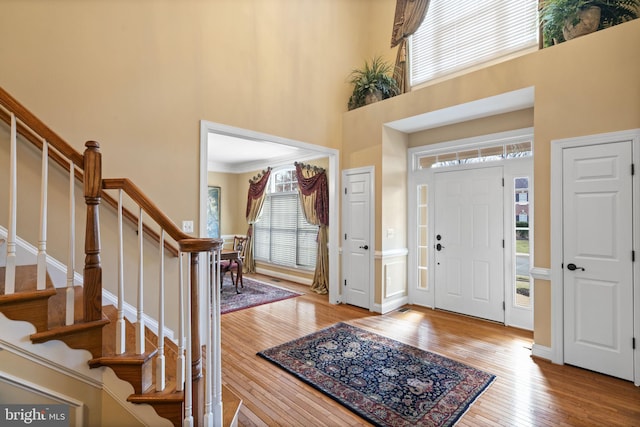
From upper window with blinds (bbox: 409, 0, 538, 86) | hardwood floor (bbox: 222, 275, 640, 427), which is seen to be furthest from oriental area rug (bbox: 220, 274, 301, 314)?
upper window with blinds (bbox: 409, 0, 538, 86)

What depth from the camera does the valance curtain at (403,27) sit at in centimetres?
445

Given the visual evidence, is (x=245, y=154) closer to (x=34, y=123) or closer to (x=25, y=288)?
(x=34, y=123)

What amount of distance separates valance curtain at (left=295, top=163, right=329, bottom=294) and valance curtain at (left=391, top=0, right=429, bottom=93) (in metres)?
2.06

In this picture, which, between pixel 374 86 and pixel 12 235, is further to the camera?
pixel 374 86

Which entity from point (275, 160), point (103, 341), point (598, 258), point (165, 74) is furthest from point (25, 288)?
point (275, 160)

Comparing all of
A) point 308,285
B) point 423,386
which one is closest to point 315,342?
point 423,386

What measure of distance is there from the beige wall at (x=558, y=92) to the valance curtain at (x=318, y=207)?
8.01ft

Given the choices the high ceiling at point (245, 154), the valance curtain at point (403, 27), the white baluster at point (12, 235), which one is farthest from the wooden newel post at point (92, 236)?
the valance curtain at point (403, 27)

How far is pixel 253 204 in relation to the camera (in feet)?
23.6

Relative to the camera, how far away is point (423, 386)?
243cm

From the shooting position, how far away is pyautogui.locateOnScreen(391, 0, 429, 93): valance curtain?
14.6 ft

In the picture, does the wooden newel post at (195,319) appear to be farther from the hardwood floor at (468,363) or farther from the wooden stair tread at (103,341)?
the hardwood floor at (468,363)

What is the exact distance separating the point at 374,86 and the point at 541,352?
381 centimetres

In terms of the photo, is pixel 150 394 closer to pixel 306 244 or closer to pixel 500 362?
pixel 500 362
